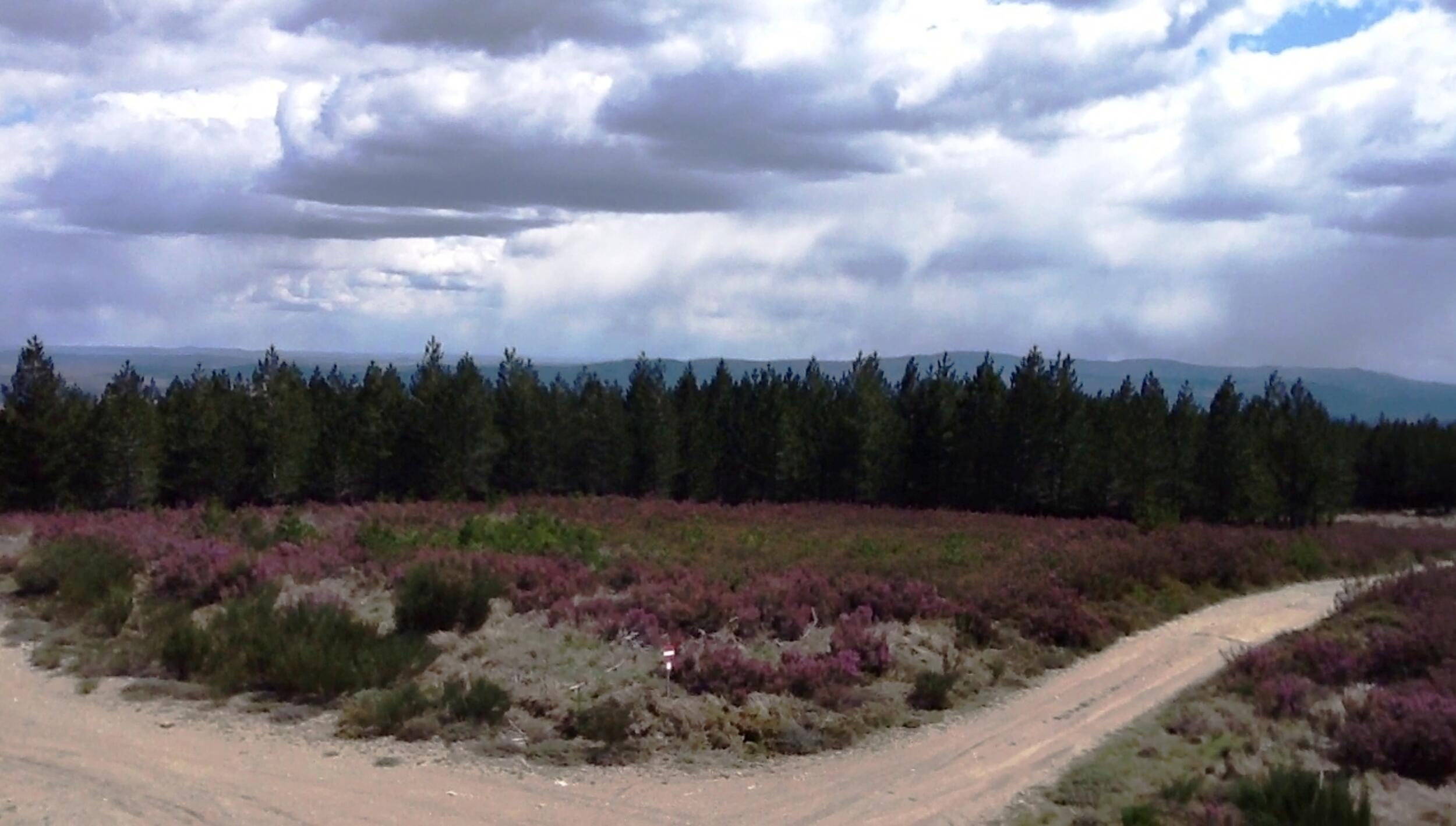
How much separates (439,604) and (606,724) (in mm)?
5424

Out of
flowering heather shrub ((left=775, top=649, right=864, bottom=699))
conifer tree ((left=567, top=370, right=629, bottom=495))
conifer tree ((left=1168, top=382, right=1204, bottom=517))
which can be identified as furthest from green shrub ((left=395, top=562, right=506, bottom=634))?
conifer tree ((left=567, top=370, right=629, bottom=495))

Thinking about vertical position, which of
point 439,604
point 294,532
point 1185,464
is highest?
point 1185,464

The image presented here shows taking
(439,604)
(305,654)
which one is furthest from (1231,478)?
(305,654)

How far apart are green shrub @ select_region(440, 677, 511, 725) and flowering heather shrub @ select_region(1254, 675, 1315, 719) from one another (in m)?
9.14

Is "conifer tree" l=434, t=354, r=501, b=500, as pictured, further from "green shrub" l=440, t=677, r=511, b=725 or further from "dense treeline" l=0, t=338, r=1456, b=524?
"green shrub" l=440, t=677, r=511, b=725

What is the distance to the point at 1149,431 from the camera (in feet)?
161

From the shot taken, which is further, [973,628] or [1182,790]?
[973,628]

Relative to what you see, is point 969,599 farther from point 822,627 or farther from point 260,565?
point 260,565

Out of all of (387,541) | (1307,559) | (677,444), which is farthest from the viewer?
(677,444)

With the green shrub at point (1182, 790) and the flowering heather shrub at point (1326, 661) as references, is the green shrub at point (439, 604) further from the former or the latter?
the flowering heather shrub at point (1326, 661)

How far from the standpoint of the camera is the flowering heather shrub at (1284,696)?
48.1 feet

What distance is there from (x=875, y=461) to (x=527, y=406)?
15803 millimetres

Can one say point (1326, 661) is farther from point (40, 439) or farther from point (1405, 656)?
point (40, 439)

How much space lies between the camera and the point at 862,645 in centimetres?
1748
